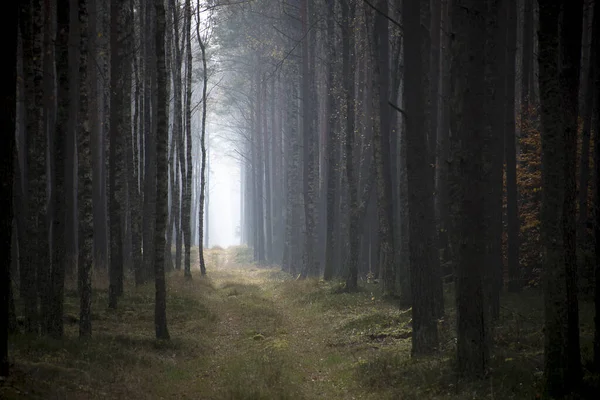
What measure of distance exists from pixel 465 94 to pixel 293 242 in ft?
80.0

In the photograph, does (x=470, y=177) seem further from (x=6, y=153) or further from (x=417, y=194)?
(x=6, y=153)

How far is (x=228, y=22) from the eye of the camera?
37625 mm

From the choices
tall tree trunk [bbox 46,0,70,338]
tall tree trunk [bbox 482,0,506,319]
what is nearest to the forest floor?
tall tree trunk [bbox 46,0,70,338]

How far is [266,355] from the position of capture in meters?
10.9

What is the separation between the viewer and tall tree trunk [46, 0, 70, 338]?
9.82 m

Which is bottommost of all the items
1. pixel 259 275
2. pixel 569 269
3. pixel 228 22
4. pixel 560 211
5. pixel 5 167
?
pixel 259 275

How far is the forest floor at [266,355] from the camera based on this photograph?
7.80m

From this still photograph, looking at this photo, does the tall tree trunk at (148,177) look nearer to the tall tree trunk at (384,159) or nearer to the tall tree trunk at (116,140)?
the tall tree trunk at (116,140)

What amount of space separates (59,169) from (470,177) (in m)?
7.05

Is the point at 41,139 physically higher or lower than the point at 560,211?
higher

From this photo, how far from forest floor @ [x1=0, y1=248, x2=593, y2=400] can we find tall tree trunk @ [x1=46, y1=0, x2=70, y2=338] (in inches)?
25.9

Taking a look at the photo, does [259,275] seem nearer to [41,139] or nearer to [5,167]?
[41,139]

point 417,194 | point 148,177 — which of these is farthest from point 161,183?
point 148,177

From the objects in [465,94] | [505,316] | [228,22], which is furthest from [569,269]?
[228,22]
